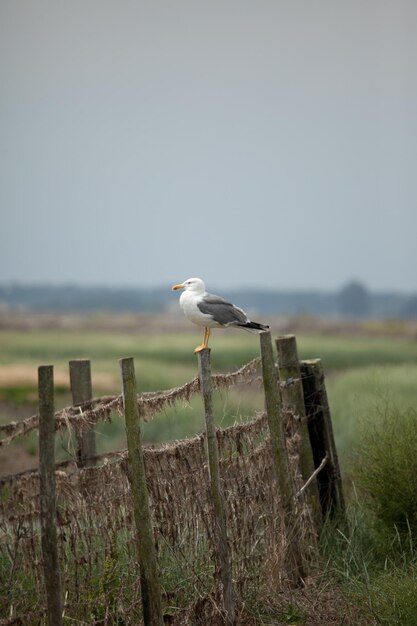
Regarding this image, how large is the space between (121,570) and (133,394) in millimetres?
1169

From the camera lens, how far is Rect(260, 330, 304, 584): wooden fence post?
6.76 meters

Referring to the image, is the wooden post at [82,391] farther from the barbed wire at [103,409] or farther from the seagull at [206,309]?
the seagull at [206,309]

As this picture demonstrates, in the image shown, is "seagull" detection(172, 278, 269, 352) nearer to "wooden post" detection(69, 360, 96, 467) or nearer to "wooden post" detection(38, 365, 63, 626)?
"wooden post" detection(69, 360, 96, 467)

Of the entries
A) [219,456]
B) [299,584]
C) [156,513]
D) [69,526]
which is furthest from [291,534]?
[69,526]

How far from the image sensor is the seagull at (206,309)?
6801 millimetres

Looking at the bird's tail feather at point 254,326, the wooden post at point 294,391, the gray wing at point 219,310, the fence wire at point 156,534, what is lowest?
the fence wire at point 156,534

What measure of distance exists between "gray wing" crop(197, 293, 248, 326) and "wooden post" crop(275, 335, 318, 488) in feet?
2.68

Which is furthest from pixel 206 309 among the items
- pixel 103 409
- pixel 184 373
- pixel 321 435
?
pixel 184 373

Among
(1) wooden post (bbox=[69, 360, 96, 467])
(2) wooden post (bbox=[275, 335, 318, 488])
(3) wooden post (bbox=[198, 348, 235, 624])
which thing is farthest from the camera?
(2) wooden post (bbox=[275, 335, 318, 488])

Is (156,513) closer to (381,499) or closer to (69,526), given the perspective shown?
(69,526)

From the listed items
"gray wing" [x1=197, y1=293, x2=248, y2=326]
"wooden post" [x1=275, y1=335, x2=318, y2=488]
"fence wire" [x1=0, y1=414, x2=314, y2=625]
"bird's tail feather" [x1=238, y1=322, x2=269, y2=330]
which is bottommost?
"fence wire" [x1=0, y1=414, x2=314, y2=625]

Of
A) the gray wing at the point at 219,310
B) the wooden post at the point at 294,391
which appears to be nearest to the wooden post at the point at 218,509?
the gray wing at the point at 219,310

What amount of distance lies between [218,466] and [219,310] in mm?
1219

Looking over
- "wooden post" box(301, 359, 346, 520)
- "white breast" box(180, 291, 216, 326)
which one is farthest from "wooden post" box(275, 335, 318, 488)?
"white breast" box(180, 291, 216, 326)
